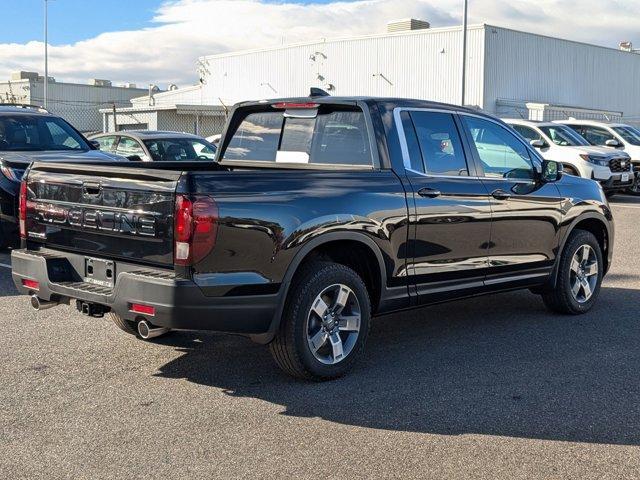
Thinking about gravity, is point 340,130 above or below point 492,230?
above

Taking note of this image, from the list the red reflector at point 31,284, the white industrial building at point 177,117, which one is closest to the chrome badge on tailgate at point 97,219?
the red reflector at point 31,284

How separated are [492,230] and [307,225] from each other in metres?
1.97

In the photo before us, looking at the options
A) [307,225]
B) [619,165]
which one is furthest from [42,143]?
[619,165]

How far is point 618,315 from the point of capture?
761 centimetres

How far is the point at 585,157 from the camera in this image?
61.5 feet

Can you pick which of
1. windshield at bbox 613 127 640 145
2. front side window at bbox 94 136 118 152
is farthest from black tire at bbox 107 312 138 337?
windshield at bbox 613 127 640 145

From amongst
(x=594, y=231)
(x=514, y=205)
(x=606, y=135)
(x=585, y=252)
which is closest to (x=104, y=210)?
(x=514, y=205)

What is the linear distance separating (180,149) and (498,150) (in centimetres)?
946

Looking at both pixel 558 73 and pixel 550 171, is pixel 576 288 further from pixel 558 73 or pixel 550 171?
pixel 558 73

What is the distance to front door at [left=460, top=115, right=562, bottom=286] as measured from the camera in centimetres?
667

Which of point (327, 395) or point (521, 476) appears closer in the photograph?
point (521, 476)

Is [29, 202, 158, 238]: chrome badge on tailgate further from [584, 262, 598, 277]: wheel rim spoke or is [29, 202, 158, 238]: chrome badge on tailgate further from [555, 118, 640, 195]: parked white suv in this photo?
[555, 118, 640, 195]: parked white suv

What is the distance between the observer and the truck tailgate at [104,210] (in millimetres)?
4883

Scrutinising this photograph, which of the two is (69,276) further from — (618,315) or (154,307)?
(618,315)
